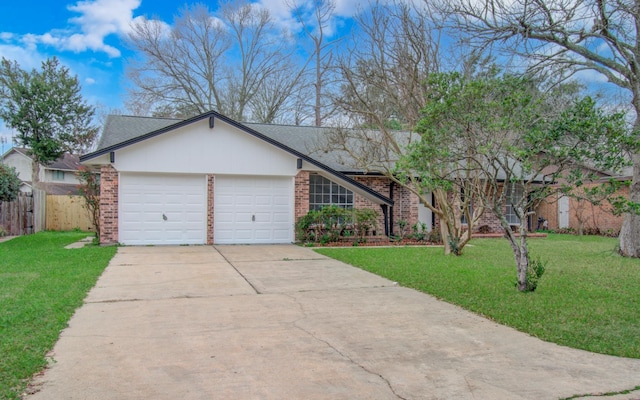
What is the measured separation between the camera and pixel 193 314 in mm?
6312

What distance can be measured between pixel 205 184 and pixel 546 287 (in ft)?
34.8

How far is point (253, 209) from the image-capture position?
1588cm

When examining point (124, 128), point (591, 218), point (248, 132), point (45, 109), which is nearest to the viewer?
point (248, 132)

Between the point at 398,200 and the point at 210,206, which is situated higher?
the point at 398,200

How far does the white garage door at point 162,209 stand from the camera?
14.6 m

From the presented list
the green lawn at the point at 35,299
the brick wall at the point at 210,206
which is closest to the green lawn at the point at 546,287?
the brick wall at the point at 210,206

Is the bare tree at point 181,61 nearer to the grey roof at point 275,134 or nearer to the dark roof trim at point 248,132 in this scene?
A: the grey roof at point 275,134

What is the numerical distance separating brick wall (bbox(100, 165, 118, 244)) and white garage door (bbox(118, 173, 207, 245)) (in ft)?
0.56

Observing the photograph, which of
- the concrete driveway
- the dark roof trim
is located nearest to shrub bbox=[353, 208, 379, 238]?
the dark roof trim

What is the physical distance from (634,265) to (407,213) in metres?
8.37

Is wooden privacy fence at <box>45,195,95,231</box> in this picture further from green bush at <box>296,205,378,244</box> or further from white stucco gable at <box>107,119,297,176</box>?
green bush at <box>296,205,378,244</box>

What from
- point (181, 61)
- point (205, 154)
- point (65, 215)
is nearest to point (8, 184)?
point (65, 215)

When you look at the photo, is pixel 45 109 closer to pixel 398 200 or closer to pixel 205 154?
pixel 205 154

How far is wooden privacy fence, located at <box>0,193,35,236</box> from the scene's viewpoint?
18.9 metres
